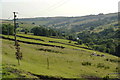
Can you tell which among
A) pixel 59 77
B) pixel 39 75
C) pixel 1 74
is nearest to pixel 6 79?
pixel 1 74

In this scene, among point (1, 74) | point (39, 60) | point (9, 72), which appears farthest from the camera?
point (39, 60)

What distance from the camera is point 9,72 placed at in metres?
38.4

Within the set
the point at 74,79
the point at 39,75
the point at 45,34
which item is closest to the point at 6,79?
the point at 39,75

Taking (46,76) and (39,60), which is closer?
(46,76)

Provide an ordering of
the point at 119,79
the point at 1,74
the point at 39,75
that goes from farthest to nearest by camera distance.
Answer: the point at 119,79 < the point at 39,75 < the point at 1,74

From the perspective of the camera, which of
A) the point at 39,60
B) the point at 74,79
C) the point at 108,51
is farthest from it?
the point at 108,51

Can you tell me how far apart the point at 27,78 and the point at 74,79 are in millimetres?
17538

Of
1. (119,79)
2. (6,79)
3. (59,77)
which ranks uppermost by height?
(6,79)

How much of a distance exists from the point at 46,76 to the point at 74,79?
9.41 m

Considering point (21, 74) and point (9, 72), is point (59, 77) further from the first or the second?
point (9, 72)

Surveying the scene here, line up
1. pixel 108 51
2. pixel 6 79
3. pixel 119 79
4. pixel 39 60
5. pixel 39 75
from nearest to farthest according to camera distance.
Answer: pixel 6 79 < pixel 39 75 < pixel 119 79 < pixel 39 60 < pixel 108 51

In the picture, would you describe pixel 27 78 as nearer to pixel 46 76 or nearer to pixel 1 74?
pixel 1 74

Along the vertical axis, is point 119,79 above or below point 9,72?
below

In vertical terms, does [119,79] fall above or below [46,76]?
below
